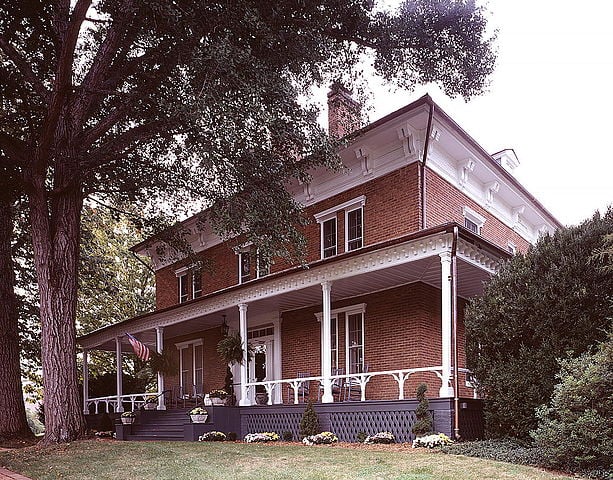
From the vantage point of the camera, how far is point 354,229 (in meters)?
18.0

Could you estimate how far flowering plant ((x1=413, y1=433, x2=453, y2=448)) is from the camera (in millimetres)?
11078

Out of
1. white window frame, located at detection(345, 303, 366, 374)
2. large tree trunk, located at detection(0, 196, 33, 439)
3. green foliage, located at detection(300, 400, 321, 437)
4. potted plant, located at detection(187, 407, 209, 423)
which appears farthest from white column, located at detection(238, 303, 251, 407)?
large tree trunk, located at detection(0, 196, 33, 439)

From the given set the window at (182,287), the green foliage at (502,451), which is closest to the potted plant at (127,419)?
the window at (182,287)

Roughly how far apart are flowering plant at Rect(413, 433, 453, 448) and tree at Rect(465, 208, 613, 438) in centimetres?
79

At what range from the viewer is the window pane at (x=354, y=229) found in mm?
17734

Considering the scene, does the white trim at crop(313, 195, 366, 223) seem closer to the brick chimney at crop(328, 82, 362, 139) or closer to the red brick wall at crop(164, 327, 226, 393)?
the brick chimney at crop(328, 82, 362, 139)

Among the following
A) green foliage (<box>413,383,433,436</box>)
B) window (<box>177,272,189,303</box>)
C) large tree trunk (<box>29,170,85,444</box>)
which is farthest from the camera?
window (<box>177,272,189,303</box>)

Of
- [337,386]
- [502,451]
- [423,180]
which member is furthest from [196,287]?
[502,451]

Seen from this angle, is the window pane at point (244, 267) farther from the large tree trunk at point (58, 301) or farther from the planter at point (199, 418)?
the large tree trunk at point (58, 301)

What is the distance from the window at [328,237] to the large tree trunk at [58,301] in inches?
278

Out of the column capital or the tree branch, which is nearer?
the column capital

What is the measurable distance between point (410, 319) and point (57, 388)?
8401 mm

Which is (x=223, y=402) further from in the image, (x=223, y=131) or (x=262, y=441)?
(x=223, y=131)

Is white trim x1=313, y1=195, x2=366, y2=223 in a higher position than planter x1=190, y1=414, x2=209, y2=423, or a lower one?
higher
